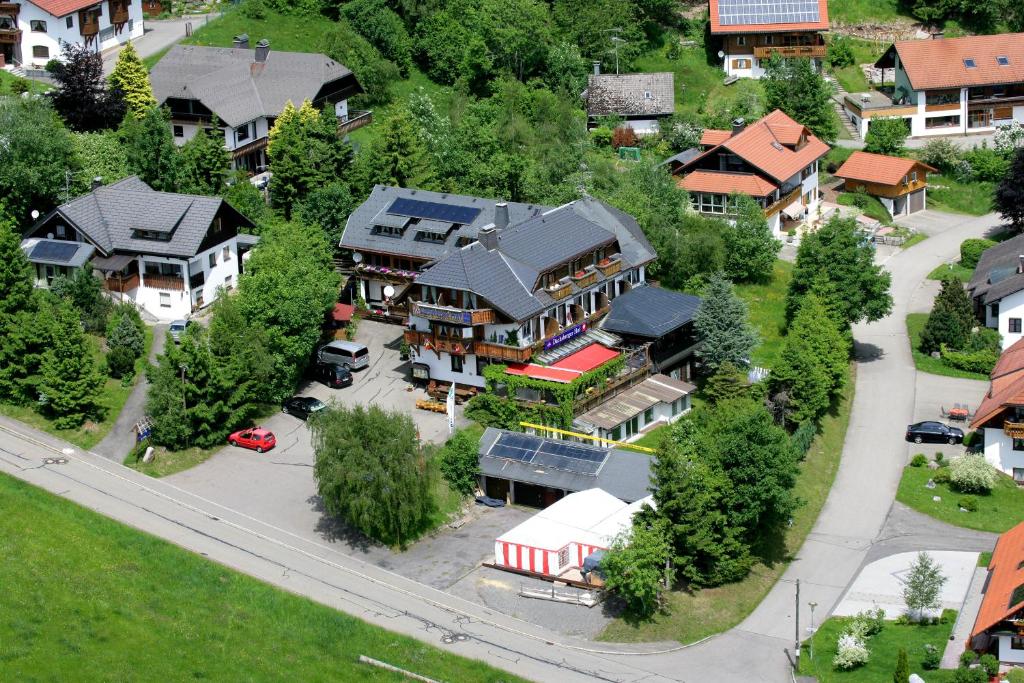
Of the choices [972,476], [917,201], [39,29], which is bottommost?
[972,476]

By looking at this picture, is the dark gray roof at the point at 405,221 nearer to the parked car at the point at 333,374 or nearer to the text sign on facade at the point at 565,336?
the text sign on facade at the point at 565,336

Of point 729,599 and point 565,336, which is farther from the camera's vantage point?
point 565,336

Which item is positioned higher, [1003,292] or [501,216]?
[501,216]

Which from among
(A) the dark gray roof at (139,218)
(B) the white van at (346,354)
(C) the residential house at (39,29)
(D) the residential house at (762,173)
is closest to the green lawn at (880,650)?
(B) the white van at (346,354)

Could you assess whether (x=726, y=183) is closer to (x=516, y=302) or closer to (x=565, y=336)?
(x=565, y=336)

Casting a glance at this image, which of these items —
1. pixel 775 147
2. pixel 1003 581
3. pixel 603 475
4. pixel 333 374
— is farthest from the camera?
pixel 775 147

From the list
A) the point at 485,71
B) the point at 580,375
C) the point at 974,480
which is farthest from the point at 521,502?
the point at 485,71

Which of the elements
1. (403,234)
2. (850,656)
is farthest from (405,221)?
(850,656)
